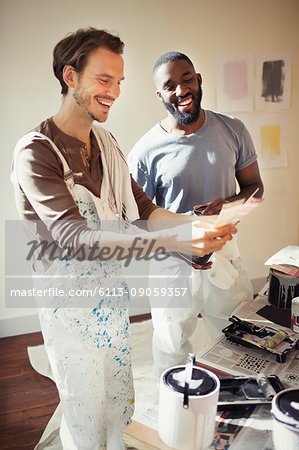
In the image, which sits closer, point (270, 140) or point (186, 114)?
point (186, 114)

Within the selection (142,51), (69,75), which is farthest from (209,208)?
(142,51)

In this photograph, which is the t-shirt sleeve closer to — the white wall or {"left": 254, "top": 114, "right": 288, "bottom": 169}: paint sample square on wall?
the white wall

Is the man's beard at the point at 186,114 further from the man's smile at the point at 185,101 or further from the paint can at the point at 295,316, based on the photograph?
the paint can at the point at 295,316

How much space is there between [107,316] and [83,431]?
372 mm

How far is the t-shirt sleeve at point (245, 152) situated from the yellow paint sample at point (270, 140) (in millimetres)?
1384

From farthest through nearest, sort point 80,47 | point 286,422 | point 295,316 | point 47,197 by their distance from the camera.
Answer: point 295,316
point 80,47
point 47,197
point 286,422

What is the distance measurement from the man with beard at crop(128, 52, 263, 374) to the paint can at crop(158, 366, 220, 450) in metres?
0.93

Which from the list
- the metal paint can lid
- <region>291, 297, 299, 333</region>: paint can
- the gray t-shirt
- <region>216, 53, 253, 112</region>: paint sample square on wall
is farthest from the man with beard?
<region>216, 53, 253, 112</region>: paint sample square on wall

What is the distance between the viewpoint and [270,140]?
10.7 ft

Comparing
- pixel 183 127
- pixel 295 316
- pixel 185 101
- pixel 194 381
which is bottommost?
pixel 295 316

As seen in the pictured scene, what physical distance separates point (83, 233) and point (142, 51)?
77.4 inches

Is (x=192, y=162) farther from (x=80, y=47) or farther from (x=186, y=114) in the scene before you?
(x=80, y=47)

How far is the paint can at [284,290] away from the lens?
5.38 feet

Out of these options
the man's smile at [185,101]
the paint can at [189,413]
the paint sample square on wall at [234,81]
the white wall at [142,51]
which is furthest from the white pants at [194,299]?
the paint sample square on wall at [234,81]
